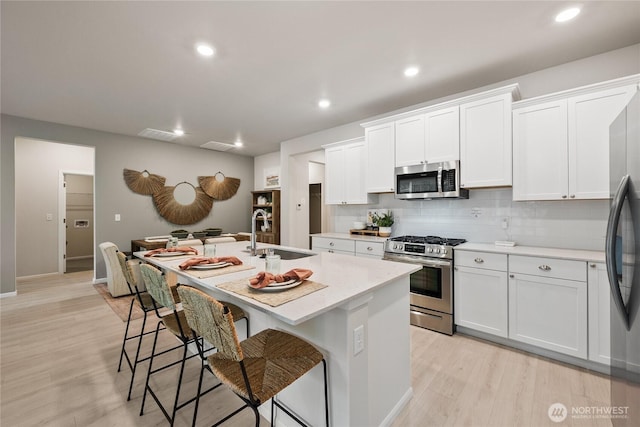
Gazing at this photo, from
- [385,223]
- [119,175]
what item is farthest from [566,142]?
[119,175]

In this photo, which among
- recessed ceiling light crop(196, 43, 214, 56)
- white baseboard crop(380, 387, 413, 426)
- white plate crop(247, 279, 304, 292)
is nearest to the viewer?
white plate crop(247, 279, 304, 292)

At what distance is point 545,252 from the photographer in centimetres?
243

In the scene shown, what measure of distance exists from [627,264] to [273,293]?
1.58 meters

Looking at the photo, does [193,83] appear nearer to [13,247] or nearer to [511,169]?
[511,169]

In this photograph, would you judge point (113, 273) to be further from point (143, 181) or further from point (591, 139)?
point (591, 139)

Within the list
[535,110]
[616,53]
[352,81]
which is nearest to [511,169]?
[535,110]

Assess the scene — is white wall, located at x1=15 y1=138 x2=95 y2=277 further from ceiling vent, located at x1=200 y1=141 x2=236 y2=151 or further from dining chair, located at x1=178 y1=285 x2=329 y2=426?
dining chair, located at x1=178 y1=285 x2=329 y2=426

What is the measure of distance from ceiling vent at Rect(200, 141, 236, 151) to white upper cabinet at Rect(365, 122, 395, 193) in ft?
10.8

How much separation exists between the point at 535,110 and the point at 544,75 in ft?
1.71

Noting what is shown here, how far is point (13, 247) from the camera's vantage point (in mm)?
4125

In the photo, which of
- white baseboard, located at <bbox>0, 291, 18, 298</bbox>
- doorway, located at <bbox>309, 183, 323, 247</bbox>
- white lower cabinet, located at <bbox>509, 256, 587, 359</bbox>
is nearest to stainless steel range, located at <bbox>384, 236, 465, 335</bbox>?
white lower cabinet, located at <bbox>509, 256, 587, 359</bbox>

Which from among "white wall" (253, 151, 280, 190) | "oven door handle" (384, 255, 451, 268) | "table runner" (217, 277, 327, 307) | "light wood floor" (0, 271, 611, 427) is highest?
"white wall" (253, 151, 280, 190)

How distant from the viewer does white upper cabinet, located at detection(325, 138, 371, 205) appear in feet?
13.2

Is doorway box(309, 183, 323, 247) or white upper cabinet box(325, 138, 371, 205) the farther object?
doorway box(309, 183, 323, 247)
